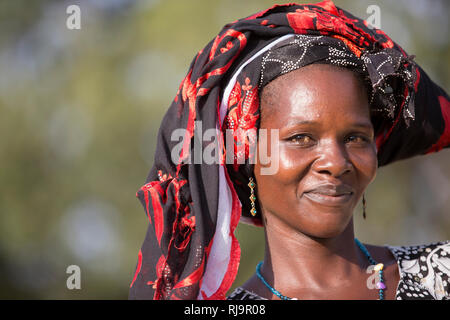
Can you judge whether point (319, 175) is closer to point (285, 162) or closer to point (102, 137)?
point (285, 162)

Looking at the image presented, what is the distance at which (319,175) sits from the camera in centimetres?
249

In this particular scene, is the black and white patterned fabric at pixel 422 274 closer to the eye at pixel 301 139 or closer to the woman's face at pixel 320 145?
the woman's face at pixel 320 145

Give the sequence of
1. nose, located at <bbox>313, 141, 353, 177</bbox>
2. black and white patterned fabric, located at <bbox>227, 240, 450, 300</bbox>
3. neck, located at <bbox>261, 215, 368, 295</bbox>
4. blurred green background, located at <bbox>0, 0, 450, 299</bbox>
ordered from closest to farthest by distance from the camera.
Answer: nose, located at <bbox>313, 141, 353, 177</bbox>
black and white patterned fabric, located at <bbox>227, 240, 450, 300</bbox>
neck, located at <bbox>261, 215, 368, 295</bbox>
blurred green background, located at <bbox>0, 0, 450, 299</bbox>

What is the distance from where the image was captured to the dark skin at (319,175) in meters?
2.48

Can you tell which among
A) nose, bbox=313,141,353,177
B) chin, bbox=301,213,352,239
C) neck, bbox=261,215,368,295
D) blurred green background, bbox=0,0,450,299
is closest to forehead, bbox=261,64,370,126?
nose, bbox=313,141,353,177

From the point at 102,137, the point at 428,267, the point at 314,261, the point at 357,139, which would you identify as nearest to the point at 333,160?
the point at 357,139

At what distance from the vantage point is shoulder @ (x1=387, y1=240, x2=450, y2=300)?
101 inches

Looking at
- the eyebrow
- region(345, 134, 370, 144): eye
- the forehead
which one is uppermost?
the forehead

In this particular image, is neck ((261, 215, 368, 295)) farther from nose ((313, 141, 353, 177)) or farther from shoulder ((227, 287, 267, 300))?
nose ((313, 141, 353, 177))

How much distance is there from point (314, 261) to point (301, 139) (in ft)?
2.01

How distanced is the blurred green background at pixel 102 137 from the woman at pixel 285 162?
17.8ft

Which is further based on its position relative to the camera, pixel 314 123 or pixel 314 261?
pixel 314 261

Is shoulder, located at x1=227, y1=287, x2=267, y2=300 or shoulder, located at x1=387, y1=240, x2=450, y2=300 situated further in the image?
shoulder, located at x1=227, y1=287, x2=267, y2=300
